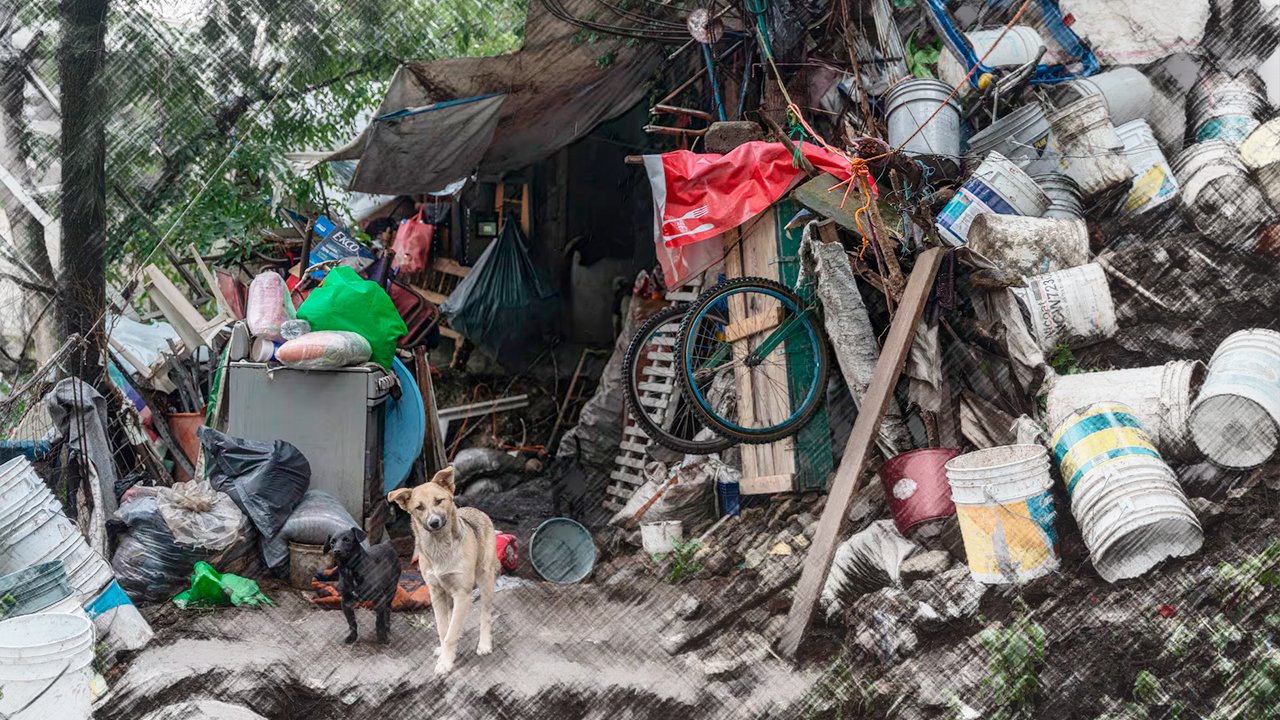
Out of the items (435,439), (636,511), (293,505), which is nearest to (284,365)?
(293,505)

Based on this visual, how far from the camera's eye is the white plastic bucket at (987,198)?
16.9 ft

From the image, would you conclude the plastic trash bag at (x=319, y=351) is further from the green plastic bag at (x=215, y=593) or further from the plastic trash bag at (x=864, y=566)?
the plastic trash bag at (x=864, y=566)

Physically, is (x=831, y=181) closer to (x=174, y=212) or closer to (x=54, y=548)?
(x=54, y=548)

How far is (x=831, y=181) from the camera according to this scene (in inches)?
213

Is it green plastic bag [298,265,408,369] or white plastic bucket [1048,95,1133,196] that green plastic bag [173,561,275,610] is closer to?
green plastic bag [298,265,408,369]

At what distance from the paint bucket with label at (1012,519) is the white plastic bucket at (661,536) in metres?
2.07

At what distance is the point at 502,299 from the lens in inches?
341

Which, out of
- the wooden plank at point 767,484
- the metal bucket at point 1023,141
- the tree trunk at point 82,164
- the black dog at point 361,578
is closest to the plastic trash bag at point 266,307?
the tree trunk at point 82,164

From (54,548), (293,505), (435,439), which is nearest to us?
(54,548)

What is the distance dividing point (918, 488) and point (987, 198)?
65.8 inches

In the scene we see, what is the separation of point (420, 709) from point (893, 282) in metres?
3.03

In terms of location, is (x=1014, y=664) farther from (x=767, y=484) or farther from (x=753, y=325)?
(x=753, y=325)

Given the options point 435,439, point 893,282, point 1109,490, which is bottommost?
point 1109,490

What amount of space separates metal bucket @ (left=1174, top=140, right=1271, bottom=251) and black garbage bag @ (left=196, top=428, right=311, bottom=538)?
5.04 m
